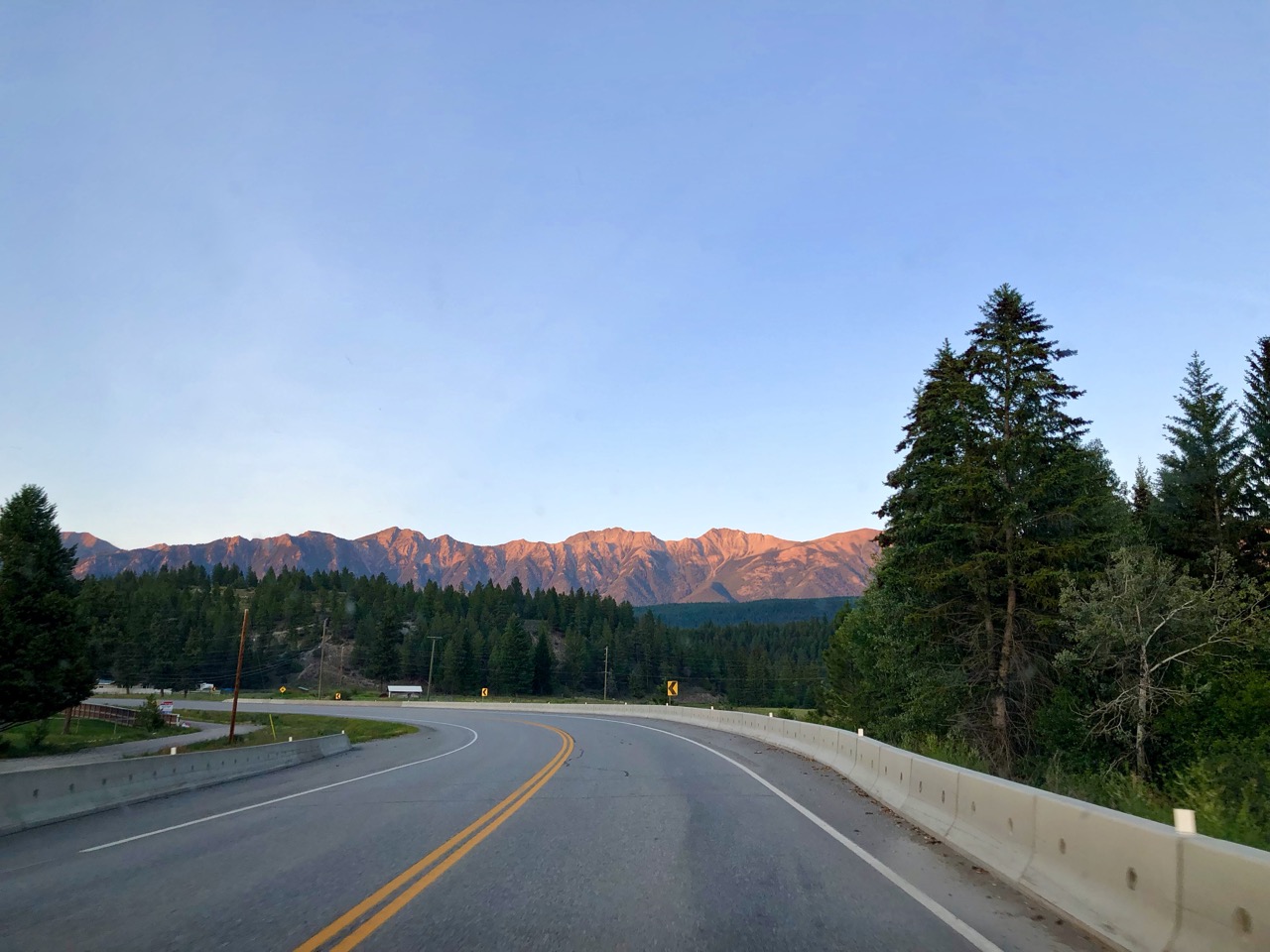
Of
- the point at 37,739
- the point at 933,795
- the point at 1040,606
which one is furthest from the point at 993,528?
the point at 37,739

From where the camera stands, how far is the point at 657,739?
30297mm

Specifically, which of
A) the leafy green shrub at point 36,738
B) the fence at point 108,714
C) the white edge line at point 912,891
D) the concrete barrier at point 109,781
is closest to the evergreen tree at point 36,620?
the leafy green shrub at point 36,738

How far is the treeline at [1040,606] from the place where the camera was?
24.9 meters

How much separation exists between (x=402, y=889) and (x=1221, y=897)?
5.71 meters

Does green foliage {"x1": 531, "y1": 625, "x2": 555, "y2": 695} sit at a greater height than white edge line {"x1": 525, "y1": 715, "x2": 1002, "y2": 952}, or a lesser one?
lesser

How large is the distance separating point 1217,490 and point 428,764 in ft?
142

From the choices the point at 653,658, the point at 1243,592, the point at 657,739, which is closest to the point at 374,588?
the point at 653,658

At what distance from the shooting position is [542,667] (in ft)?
486

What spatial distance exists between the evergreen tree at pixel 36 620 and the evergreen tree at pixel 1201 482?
206 feet

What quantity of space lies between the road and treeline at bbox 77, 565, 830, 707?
127 m

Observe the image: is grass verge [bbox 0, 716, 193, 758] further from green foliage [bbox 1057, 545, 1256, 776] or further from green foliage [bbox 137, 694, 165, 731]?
green foliage [bbox 1057, 545, 1256, 776]

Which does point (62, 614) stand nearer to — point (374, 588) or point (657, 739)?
point (657, 739)

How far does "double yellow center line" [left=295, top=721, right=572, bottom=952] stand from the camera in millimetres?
5461

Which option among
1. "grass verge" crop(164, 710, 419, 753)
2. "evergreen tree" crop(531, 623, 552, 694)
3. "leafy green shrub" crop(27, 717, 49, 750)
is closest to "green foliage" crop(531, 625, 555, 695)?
"evergreen tree" crop(531, 623, 552, 694)
